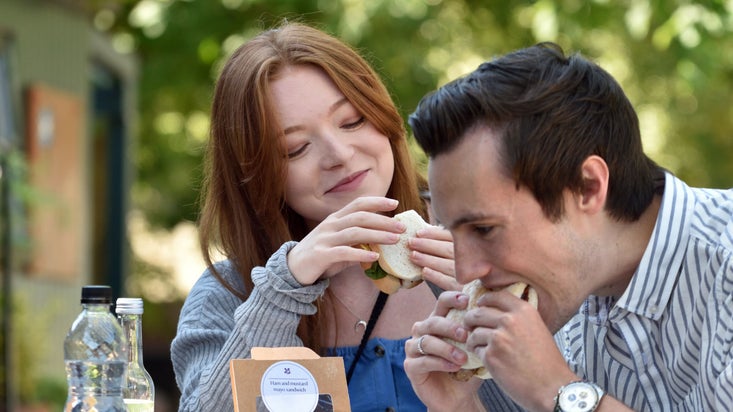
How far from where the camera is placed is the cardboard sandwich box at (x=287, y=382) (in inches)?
94.2

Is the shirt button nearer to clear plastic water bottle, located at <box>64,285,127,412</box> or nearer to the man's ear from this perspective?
clear plastic water bottle, located at <box>64,285,127,412</box>

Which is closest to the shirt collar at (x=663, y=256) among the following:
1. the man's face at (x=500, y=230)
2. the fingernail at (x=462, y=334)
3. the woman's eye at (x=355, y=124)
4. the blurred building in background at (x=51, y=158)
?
the man's face at (x=500, y=230)

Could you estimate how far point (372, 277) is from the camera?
2855 millimetres

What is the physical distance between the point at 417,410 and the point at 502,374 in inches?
25.2

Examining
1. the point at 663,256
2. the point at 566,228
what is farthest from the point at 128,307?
the point at 663,256

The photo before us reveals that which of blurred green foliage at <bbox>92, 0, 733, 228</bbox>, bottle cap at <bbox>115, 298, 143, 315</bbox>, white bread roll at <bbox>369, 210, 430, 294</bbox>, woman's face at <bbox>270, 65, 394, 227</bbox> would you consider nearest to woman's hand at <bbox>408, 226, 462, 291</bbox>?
white bread roll at <bbox>369, 210, 430, 294</bbox>

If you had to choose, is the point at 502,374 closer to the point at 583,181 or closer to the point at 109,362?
the point at 583,181

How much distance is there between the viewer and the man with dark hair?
222 cm

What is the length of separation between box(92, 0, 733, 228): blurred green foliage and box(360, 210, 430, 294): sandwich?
3.02 feet

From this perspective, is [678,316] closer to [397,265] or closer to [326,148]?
[397,265]

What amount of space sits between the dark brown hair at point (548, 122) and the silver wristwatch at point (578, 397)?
314 mm

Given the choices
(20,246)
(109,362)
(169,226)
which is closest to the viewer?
(109,362)

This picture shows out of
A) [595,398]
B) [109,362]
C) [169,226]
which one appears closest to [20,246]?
[169,226]

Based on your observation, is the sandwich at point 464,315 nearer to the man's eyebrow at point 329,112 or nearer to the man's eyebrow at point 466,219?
the man's eyebrow at point 466,219
